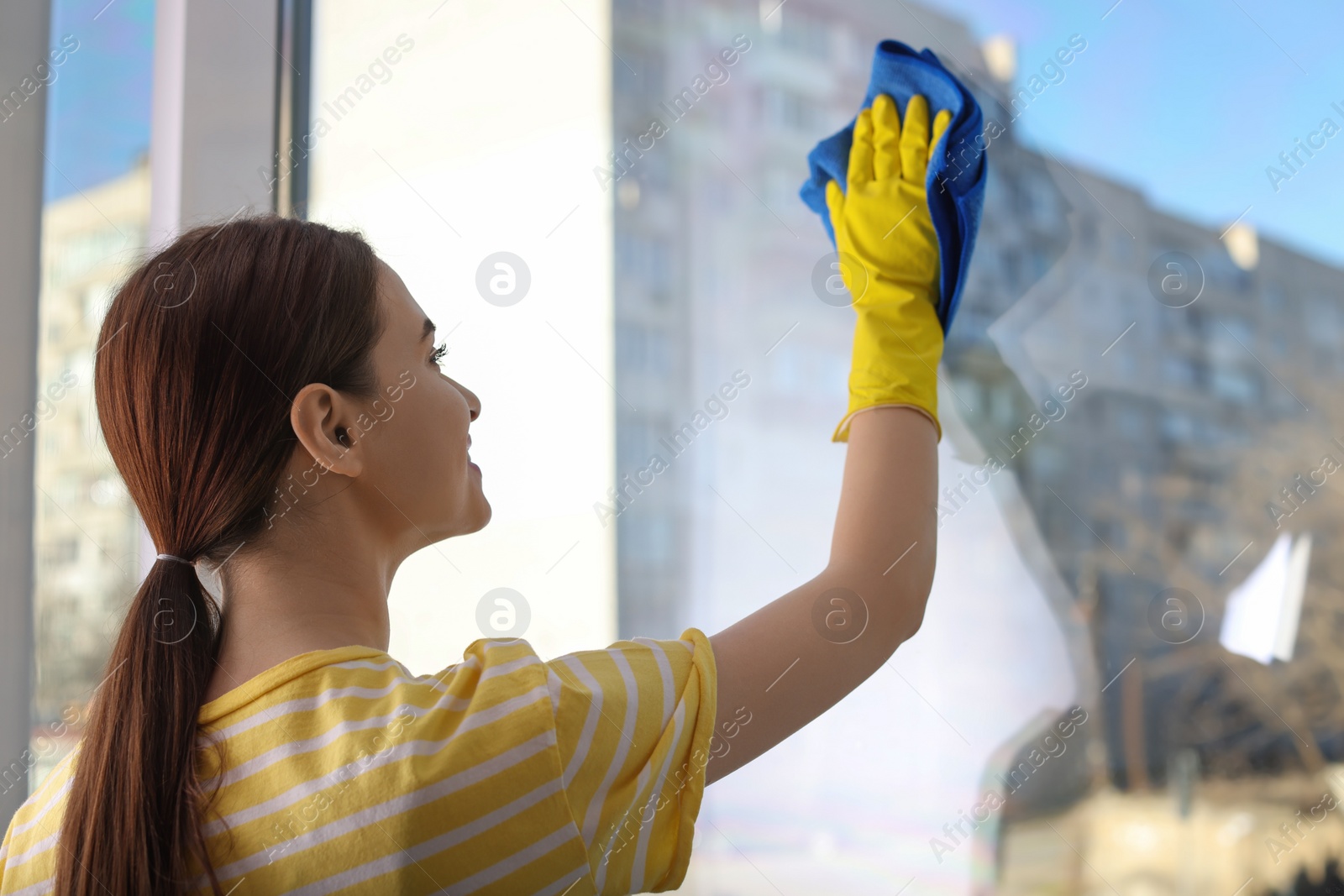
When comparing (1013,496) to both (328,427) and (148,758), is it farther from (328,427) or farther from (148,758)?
(148,758)

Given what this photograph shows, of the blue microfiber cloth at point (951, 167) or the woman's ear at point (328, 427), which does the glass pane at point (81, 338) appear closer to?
the woman's ear at point (328, 427)

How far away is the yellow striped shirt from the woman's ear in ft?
0.38

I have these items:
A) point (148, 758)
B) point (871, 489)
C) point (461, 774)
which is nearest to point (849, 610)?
point (871, 489)

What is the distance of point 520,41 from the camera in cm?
111

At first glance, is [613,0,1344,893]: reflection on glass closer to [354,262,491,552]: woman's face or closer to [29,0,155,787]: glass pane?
[354,262,491,552]: woman's face

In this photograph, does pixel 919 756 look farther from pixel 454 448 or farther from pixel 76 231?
pixel 76 231

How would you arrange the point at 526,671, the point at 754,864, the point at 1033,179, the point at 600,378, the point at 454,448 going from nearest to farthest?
the point at 526,671 < the point at 454,448 < the point at 1033,179 < the point at 754,864 < the point at 600,378

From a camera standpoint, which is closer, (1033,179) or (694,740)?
(694,740)

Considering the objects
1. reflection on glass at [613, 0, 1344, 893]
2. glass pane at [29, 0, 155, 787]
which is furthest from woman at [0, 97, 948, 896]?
glass pane at [29, 0, 155, 787]

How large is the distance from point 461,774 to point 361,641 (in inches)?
6.3

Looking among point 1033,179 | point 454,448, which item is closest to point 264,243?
point 454,448

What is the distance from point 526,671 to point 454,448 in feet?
0.63

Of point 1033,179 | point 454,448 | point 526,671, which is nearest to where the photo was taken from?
point 526,671

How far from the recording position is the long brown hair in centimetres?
61
